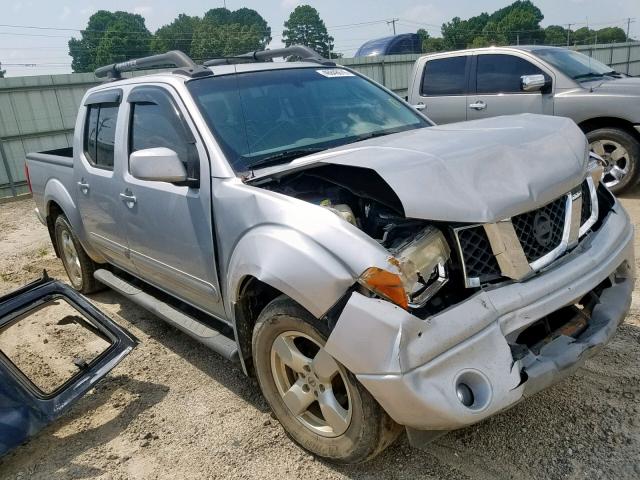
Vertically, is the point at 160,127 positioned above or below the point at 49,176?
above

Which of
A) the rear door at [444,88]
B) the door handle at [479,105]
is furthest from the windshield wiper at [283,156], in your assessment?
the rear door at [444,88]

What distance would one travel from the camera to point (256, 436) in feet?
9.53

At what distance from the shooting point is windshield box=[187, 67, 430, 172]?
310cm

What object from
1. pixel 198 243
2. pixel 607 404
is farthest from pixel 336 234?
pixel 607 404

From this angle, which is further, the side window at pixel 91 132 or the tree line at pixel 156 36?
the tree line at pixel 156 36

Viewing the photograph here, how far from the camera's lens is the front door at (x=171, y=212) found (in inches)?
120

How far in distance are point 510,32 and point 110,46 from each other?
48.9 metres

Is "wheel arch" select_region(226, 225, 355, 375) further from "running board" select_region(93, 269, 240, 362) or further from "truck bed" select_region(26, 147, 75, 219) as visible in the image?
"truck bed" select_region(26, 147, 75, 219)

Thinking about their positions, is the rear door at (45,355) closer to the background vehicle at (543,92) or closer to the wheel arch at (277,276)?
the wheel arch at (277,276)

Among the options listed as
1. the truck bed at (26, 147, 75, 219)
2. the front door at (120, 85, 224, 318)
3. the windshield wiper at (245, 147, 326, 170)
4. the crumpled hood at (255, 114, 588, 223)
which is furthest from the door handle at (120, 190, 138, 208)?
the crumpled hood at (255, 114, 588, 223)

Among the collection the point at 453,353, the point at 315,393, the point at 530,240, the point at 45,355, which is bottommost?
the point at 45,355

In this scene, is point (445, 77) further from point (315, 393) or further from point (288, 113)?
point (315, 393)

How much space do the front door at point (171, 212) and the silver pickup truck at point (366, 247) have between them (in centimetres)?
1

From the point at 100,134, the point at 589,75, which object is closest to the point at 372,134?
the point at 100,134
